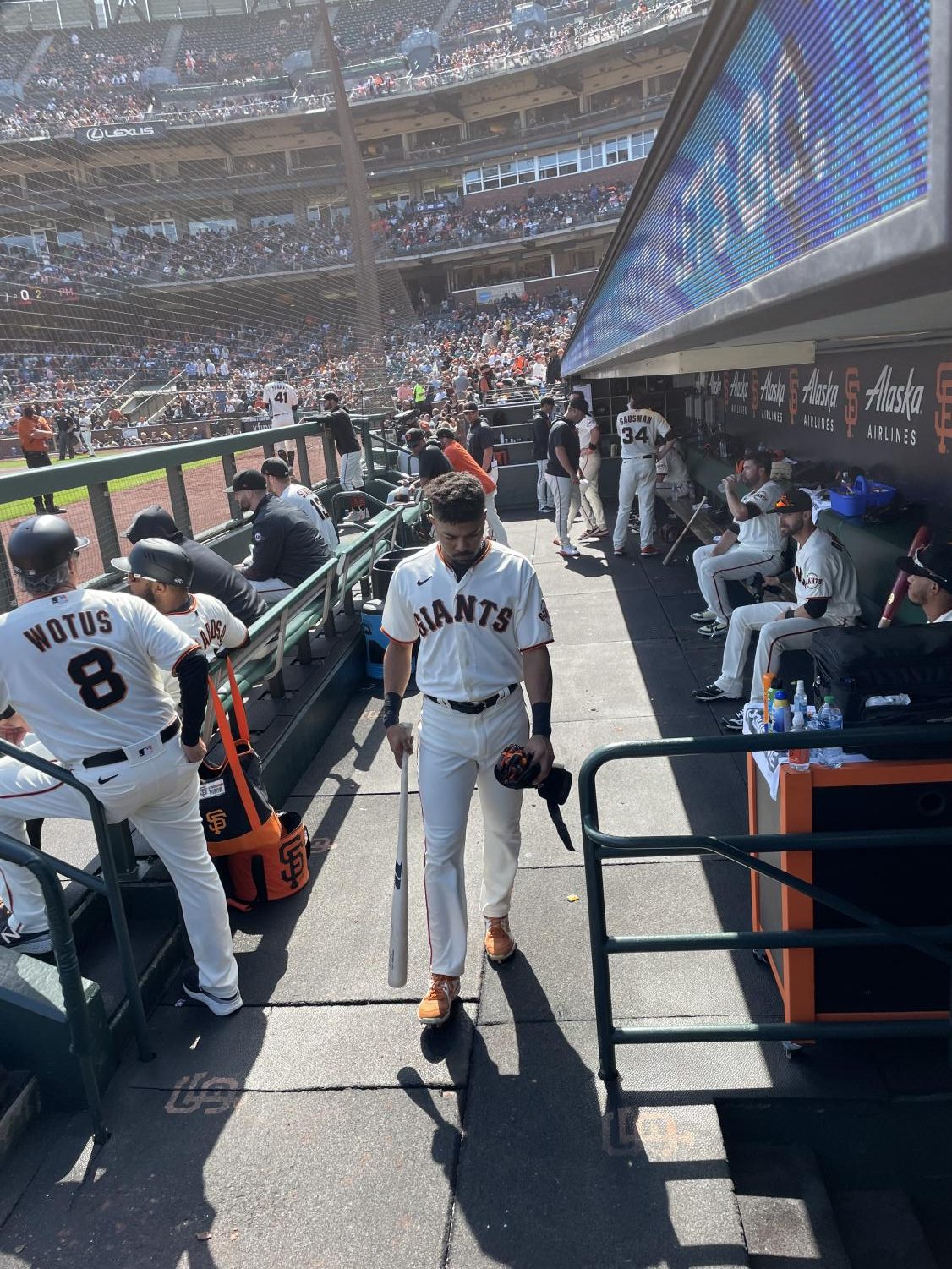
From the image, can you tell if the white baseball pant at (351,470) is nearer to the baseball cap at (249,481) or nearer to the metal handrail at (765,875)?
the baseball cap at (249,481)

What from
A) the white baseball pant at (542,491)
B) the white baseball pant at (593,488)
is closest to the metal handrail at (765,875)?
the white baseball pant at (593,488)

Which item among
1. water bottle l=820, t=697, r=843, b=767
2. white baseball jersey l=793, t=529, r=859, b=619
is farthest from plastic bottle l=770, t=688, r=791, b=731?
white baseball jersey l=793, t=529, r=859, b=619

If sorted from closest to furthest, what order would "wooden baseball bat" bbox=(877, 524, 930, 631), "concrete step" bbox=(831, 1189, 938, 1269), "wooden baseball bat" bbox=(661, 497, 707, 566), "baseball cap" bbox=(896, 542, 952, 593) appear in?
"concrete step" bbox=(831, 1189, 938, 1269) < "baseball cap" bbox=(896, 542, 952, 593) < "wooden baseball bat" bbox=(877, 524, 930, 631) < "wooden baseball bat" bbox=(661, 497, 707, 566)

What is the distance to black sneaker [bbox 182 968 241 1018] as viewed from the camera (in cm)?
340

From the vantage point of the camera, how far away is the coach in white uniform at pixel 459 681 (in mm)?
3160

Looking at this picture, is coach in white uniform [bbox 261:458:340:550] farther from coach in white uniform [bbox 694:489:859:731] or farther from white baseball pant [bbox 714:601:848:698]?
coach in white uniform [bbox 694:489:859:731]

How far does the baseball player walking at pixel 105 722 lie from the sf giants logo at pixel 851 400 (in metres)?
4.95

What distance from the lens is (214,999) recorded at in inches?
134

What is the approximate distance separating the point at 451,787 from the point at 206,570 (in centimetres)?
243

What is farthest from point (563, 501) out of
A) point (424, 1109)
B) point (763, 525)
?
point (424, 1109)

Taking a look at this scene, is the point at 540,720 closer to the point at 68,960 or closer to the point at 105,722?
the point at 105,722

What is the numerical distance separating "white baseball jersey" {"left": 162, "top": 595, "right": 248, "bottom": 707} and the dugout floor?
3.97 ft

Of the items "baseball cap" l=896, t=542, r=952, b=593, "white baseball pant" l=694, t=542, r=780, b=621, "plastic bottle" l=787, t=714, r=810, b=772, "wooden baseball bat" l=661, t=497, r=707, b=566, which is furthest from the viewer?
"wooden baseball bat" l=661, t=497, r=707, b=566

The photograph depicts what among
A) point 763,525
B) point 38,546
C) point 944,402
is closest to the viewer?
point 38,546
